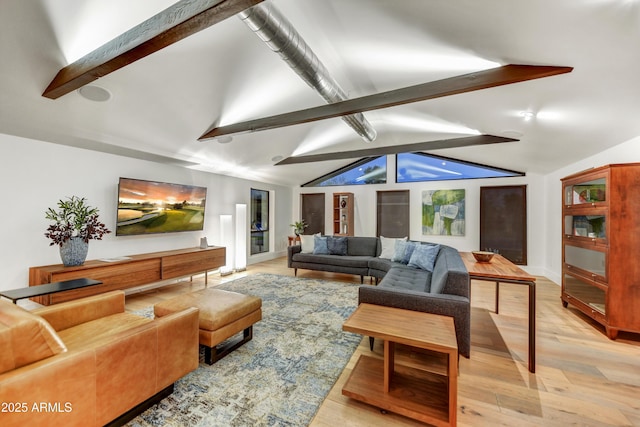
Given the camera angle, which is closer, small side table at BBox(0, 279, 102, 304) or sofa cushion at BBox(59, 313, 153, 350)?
sofa cushion at BBox(59, 313, 153, 350)

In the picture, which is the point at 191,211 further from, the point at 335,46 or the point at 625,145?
the point at 625,145

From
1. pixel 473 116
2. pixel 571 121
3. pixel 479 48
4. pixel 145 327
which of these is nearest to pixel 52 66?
pixel 145 327

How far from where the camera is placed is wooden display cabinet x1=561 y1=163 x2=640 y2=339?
259 centimetres

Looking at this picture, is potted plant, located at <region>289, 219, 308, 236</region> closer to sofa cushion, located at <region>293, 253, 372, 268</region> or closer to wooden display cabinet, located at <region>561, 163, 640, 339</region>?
sofa cushion, located at <region>293, 253, 372, 268</region>

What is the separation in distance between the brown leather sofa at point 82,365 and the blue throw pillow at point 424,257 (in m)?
3.19

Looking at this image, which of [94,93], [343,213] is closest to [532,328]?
[94,93]

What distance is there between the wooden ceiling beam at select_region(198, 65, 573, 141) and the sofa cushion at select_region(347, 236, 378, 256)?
2.91 m

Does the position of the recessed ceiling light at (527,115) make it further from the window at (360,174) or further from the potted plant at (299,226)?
the potted plant at (299,226)

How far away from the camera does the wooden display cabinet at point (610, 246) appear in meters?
2.59

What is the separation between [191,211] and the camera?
490cm

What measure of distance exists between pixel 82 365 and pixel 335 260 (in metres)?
4.03

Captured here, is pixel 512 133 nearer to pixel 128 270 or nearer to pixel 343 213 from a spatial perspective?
pixel 343 213

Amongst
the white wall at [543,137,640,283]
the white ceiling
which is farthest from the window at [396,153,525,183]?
the white ceiling

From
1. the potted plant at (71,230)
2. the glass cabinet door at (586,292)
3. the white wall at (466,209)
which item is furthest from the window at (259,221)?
the glass cabinet door at (586,292)
